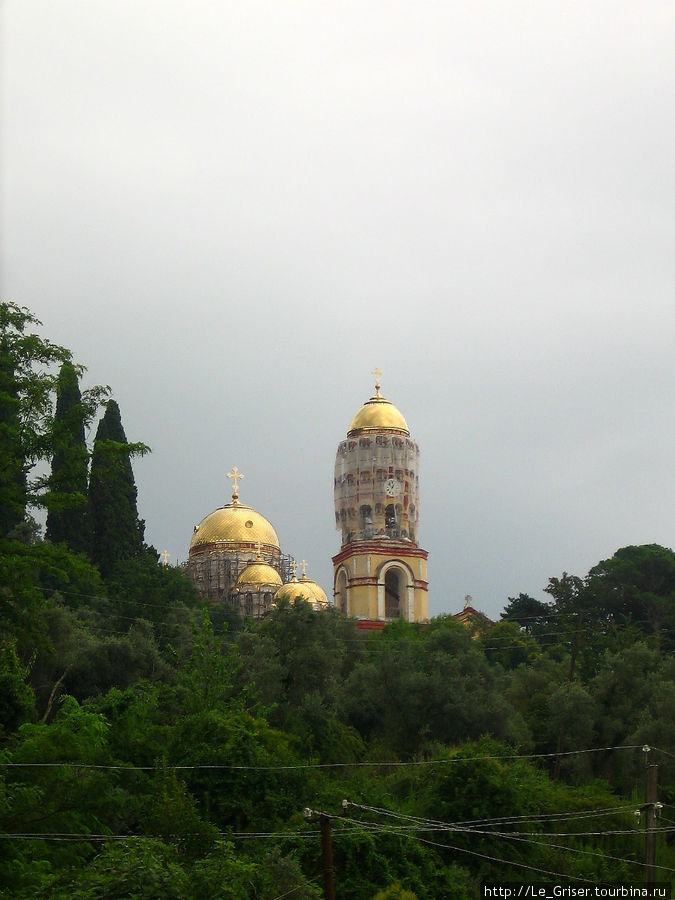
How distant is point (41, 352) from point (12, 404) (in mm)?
1937

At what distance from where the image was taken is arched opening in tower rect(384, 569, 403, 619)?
86.5 metres

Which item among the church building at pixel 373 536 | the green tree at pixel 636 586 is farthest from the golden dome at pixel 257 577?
the green tree at pixel 636 586

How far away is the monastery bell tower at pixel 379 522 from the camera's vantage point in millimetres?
85438

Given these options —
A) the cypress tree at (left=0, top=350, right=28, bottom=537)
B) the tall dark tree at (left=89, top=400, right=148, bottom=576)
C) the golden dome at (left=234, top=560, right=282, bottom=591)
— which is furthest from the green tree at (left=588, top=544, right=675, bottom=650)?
the cypress tree at (left=0, top=350, right=28, bottom=537)

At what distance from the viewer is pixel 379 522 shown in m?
86.9

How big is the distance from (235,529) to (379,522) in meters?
9.56

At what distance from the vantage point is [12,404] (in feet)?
126

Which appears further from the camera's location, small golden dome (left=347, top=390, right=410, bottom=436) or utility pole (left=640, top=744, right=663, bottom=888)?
small golden dome (left=347, top=390, right=410, bottom=436)

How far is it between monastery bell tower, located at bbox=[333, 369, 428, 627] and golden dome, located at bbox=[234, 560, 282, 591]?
3.26 meters

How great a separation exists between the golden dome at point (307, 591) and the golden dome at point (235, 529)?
6803mm

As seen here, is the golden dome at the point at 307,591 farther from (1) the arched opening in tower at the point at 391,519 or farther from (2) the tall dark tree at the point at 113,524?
(2) the tall dark tree at the point at 113,524

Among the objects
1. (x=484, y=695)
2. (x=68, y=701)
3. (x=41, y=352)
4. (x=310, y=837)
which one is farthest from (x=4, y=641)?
(x=484, y=695)

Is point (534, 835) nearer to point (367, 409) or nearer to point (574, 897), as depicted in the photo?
point (574, 897)

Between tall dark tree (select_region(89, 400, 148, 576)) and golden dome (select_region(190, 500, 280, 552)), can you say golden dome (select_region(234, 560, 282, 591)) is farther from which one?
tall dark tree (select_region(89, 400, 148, 576))
